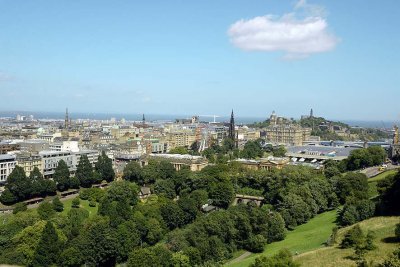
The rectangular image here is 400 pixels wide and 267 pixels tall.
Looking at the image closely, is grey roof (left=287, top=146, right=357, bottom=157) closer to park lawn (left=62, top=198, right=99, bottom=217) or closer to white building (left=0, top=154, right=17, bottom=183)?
park lawn (left=62, top=198, right=99, bottom=217)

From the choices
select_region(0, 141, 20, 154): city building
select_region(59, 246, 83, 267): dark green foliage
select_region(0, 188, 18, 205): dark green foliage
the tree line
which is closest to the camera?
select_region(59, 246, 83, 267): dark green foliage

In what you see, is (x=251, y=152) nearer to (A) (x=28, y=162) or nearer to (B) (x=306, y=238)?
(A) (x=28, y=162)

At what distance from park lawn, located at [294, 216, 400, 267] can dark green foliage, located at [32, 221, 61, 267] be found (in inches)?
941

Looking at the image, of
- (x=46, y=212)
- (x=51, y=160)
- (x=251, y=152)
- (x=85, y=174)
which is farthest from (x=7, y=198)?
(x=251, y=152)

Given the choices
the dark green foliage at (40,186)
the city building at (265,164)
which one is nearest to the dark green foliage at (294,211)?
the city building at (265,164)

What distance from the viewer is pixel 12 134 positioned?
148m

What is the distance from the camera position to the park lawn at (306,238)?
43.7 meters

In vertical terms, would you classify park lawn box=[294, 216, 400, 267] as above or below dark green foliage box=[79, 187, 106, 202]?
above

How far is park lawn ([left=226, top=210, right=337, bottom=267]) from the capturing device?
143 feet

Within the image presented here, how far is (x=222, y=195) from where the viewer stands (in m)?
66.8

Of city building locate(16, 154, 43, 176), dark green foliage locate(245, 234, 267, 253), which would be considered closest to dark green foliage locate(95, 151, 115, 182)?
city building locate(16, 154, 43, 176)

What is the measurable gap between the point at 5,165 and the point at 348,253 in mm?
65128

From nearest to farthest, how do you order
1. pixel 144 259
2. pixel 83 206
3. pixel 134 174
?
pixel 144 259, pixel 83 206, pixel 134 174

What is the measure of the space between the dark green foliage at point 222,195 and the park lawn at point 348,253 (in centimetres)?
2530
